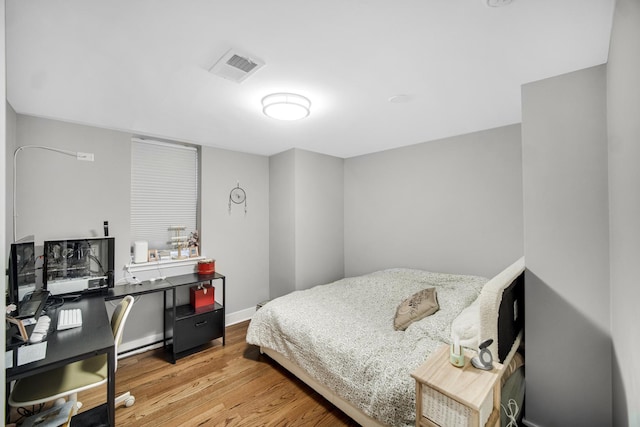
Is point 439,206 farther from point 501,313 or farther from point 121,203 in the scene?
point 121,203

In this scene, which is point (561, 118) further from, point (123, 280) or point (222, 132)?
point (123, 280)

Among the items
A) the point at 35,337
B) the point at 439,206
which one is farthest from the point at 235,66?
the point at 439,206

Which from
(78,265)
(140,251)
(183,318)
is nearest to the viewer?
(78,265)

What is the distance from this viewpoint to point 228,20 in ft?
4.21

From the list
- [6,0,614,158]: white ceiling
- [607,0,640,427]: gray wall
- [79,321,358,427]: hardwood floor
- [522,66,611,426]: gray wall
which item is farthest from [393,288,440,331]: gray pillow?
[6,0,614,158]: white ceiling

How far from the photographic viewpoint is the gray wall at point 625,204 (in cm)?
98

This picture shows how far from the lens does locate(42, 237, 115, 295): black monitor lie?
7.90 ft

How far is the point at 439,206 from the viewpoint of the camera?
3408 millimetres

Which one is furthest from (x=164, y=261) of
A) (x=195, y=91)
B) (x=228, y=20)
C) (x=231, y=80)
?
(x=228, y=20)

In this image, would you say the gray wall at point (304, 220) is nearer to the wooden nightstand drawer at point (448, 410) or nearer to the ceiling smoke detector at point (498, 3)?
the wooden nightstand drawer at point (448, 410)

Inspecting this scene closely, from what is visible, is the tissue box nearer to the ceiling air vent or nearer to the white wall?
the white wall

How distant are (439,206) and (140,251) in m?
3.53

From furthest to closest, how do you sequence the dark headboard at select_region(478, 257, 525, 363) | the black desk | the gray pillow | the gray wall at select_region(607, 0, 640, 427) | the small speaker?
the small speaker → the gray pillow → the dark headboard at select_region(478, 257, 525, 363) → the black desk → the gray wall at select_region(607, 0, 640, 427)

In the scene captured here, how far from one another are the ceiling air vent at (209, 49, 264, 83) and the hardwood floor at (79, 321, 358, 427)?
A: 7.92 feet
